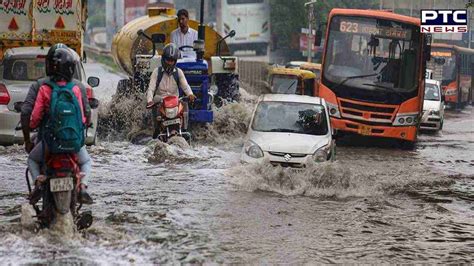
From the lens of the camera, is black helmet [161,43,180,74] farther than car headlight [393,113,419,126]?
No

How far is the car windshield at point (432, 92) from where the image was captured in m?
27.4

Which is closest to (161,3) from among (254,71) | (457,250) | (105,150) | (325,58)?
(254,71)

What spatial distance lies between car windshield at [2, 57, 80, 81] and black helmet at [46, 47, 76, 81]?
6905mm

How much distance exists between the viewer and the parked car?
1373 cm

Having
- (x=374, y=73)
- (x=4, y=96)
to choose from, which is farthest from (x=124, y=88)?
(x=374, y=73)

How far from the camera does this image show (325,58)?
1981 centimetres

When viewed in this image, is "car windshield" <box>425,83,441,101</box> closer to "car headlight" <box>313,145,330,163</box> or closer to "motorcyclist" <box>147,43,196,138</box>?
"motorcyclist" <box>147,43,196,138</box>

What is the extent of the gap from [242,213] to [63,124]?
305 cm

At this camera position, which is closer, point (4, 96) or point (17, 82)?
point (4, 96)

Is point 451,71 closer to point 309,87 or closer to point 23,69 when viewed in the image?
point 309,87

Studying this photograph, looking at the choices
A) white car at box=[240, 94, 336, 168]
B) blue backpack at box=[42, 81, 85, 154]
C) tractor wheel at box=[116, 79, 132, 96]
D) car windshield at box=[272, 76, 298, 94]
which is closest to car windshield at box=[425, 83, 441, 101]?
car windshield at box=[272, 76, 298, 94]

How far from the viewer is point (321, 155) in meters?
12.7

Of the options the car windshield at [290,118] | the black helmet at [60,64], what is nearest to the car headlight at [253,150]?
the car windshield at [290,118]

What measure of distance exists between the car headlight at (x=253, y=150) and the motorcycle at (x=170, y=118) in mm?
1685
